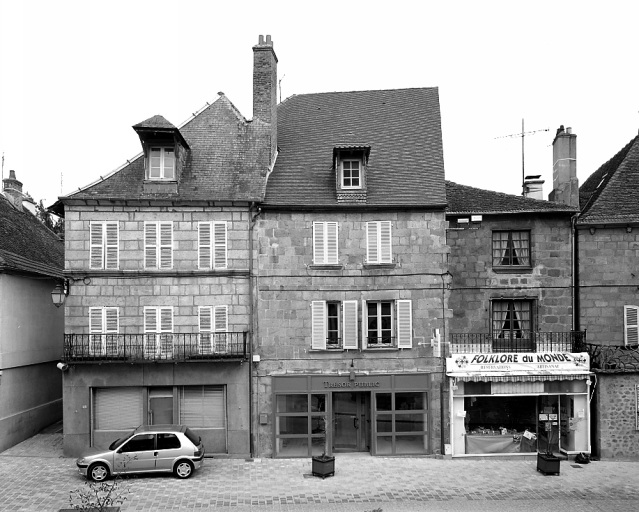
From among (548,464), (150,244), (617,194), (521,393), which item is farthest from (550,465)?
(150,244)

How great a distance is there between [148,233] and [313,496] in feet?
33.6

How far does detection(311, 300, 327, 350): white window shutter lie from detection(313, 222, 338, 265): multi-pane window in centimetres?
159

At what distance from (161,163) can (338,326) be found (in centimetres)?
853

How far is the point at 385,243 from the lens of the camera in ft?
67.3

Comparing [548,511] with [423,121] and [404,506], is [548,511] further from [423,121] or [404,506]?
[423,121]

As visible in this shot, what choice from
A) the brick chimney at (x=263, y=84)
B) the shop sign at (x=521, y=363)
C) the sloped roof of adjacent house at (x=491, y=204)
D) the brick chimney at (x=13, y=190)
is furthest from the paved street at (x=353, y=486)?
the brick chimney at (x=13, y=190)

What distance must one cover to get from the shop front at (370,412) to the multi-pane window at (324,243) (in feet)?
13.4

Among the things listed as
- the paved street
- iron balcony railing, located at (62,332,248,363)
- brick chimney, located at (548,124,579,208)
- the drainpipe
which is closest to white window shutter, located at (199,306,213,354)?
iron balcony railing, located at (62,332,248,363)

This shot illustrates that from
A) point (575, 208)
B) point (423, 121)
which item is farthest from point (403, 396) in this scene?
point (423, 121)

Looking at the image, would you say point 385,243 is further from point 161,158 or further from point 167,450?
point 167,450

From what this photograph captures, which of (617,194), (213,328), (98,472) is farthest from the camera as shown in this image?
(617,194)

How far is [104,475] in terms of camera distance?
1720 centimetres

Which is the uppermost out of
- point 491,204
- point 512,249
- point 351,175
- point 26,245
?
point 351,175

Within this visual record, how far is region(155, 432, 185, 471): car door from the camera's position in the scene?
687 inches
